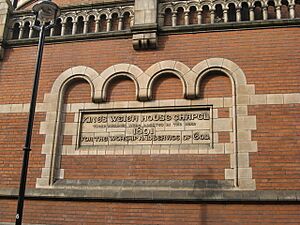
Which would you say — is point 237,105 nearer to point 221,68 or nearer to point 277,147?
point 221,68

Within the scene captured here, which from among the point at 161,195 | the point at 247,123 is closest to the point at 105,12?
the point at 247,123

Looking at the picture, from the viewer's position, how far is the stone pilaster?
30.4 feet

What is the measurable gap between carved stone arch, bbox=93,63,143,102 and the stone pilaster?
0.63 metres

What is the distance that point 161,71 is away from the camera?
9055 millimetres

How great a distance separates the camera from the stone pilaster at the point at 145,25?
927 centimetres

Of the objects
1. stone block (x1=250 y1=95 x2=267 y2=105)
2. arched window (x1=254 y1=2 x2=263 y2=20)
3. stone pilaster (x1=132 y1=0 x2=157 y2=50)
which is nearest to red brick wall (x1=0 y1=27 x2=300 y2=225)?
stone block (x1=250 y1=95 x2=267 y2=105)

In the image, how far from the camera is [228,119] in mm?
8438

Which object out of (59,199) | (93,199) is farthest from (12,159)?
(93,199)

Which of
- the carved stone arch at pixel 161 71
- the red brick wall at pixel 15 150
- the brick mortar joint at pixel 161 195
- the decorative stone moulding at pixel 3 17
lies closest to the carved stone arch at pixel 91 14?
the carved stone arch at pixel 161 71

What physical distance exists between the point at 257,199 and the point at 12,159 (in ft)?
20.0

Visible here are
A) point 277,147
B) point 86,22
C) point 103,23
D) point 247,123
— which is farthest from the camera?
point 103,23

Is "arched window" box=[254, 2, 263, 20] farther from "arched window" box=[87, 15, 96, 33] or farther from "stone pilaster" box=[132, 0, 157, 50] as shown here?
"arched window" box=[87, 15, 96, 33]

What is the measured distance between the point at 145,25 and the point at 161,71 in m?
1.33

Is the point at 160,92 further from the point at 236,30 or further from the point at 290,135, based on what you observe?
the point at 290,135
